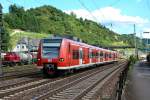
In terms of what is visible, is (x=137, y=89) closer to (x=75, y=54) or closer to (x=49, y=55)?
(x=49, y=55)

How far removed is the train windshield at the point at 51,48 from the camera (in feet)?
99.7

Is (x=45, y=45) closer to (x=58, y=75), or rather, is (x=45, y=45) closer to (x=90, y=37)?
(x=58, y=75)

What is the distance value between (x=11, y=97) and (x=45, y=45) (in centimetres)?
1328

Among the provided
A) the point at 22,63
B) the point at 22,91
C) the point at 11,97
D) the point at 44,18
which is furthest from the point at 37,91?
the point at 44,18

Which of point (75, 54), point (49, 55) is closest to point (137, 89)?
point (49, 55)

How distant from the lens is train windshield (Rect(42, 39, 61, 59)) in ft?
99.7

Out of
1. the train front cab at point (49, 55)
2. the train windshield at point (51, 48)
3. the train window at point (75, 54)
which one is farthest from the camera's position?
the train window at point (75, 54)

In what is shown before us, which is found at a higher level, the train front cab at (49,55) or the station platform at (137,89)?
the train front cab at (49,55)

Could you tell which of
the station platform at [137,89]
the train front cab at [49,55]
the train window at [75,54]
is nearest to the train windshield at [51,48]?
the train front cab at [49,55]

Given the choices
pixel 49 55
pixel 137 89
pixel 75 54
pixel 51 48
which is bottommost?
pixel 137 89

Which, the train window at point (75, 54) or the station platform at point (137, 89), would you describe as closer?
the station platform at point (137, 89)

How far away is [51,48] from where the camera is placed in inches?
1200

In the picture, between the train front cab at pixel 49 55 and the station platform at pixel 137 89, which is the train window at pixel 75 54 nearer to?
the train front cab at pixel 49 55

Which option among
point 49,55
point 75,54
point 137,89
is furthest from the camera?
point 75,54
